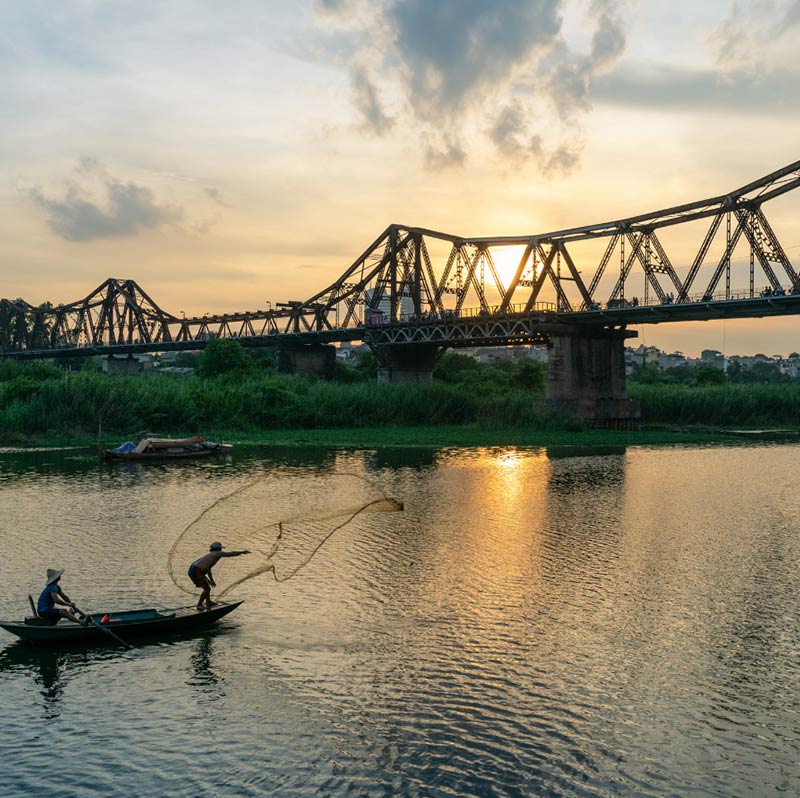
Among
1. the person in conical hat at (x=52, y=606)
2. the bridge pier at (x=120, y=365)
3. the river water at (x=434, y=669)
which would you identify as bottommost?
the river water at (x=434, y=669)

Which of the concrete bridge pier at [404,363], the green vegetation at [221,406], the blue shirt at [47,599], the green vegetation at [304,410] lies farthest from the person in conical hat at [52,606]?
the concrete bridge pier at [404,363]

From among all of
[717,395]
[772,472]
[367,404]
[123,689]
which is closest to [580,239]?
[717,395]

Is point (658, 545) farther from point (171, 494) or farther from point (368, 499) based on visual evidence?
point (171, 494)

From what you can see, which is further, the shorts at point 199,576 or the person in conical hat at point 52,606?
the shorts at point 199,576

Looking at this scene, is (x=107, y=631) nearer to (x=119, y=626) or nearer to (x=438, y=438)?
(x=119, y=626)

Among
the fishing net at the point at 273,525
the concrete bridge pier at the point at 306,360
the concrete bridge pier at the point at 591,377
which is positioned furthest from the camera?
the concrete bridge pier at the point at 306,360

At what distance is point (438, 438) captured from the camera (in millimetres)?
66750

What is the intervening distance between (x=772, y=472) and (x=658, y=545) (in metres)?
23.5

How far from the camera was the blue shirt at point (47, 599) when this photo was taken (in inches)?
696

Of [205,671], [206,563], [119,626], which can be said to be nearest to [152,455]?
[206,563]

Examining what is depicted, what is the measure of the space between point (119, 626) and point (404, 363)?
342 ft

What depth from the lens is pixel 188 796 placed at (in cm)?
1230

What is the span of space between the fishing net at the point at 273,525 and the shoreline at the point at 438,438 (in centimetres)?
Answer: 2004

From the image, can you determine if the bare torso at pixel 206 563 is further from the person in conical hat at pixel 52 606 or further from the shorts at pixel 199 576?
the person in conical hat at pixel 52 606
